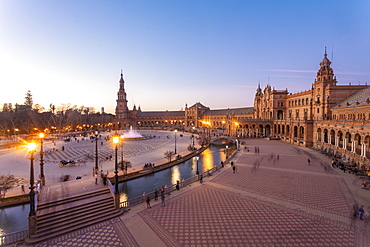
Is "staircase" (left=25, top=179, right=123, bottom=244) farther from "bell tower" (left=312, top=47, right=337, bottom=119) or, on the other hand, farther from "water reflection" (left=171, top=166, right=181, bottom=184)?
"bell tower" (left=312, top=47, right=337, bottom=119)

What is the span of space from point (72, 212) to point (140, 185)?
33.8ft

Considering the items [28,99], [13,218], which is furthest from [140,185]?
[28,99]

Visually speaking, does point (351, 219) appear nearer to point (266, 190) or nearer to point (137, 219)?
point (266, 190)

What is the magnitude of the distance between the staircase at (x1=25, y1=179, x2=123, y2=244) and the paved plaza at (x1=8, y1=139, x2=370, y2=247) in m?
0.59

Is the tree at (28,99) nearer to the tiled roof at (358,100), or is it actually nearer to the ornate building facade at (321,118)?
the ornate building facade at (321,118)

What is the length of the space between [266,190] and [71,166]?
89.6ft

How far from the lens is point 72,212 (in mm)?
12516

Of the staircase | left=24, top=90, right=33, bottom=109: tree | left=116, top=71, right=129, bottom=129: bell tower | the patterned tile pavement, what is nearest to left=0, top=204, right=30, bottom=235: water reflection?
the staircase

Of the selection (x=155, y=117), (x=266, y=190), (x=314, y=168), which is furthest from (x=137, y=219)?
Answer: (x=155, y=117)

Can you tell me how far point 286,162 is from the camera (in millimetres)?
29031

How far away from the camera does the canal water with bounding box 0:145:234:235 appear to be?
14.0 m

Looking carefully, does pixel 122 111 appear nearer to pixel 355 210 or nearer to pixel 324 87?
pixel 324 87

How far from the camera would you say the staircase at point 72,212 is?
1117 cm

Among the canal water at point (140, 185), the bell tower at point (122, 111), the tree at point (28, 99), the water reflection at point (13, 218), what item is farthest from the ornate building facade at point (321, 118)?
the tree at point (28, 99)
